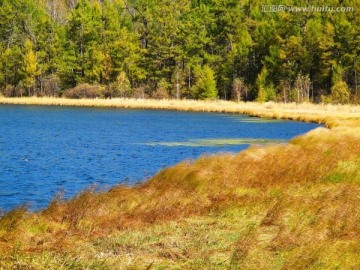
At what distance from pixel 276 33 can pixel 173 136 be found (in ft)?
165

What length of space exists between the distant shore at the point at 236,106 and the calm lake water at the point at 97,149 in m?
4.55

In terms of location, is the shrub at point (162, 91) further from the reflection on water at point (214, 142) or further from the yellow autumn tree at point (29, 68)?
the reflection on water at point (214, 142)

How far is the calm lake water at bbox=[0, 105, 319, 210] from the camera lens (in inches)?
854

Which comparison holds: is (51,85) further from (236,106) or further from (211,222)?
(211,222)

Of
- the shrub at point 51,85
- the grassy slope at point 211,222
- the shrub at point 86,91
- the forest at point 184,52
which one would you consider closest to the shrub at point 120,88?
the forest at point 184,52

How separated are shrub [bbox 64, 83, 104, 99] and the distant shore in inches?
152

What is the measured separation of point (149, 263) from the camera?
936cm

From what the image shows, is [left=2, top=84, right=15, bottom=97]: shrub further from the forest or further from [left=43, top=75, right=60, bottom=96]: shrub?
[left=43, top=75, right=60, bottom=96]: shrub

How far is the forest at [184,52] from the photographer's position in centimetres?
8488

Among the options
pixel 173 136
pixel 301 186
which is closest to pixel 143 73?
pixel 173 136

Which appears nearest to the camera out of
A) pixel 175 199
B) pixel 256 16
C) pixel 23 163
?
pixel 175 199

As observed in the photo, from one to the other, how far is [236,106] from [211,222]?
220 ft

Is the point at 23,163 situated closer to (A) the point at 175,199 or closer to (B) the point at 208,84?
(A) the point at 175,199

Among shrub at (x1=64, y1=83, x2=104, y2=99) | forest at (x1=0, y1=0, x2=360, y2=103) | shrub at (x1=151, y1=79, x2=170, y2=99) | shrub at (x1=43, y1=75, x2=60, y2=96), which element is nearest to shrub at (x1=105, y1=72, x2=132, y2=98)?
forest at (x1=0, y1=0, x2=360, y2=103)
